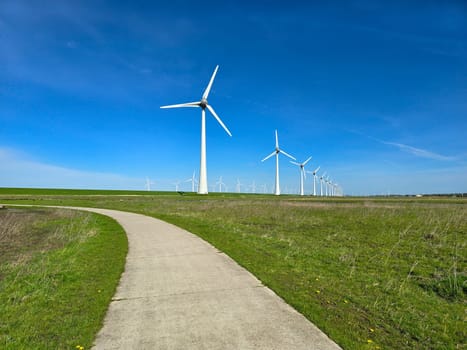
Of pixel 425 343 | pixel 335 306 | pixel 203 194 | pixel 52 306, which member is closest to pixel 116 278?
pixel 52 306

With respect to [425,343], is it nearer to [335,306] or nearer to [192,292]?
[335,306]

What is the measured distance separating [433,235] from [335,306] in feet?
42.3

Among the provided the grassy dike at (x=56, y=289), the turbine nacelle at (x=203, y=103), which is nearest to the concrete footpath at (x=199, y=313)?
the grassy dike at (x=56, y=289)

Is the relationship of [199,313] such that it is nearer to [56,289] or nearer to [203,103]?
[56,289]

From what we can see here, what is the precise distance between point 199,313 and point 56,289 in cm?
402

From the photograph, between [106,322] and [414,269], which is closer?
[106,322]

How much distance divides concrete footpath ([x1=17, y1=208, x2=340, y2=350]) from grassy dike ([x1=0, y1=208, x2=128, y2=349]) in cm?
40

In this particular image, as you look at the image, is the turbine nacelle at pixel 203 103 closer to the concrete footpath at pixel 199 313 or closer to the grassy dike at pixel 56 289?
the grassy dike at pixel 56 289

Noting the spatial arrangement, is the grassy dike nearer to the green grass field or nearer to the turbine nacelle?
the green grass field

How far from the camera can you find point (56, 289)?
7344 mm

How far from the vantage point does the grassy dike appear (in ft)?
16.3

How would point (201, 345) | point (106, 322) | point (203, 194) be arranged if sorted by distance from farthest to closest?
point (203, 194), point (106, 322), point (201, 345)

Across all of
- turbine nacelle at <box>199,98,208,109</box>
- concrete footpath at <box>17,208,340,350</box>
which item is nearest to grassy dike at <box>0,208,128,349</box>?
concrete footpath at <box>17,208,340,350</box>

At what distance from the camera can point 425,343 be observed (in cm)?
482
